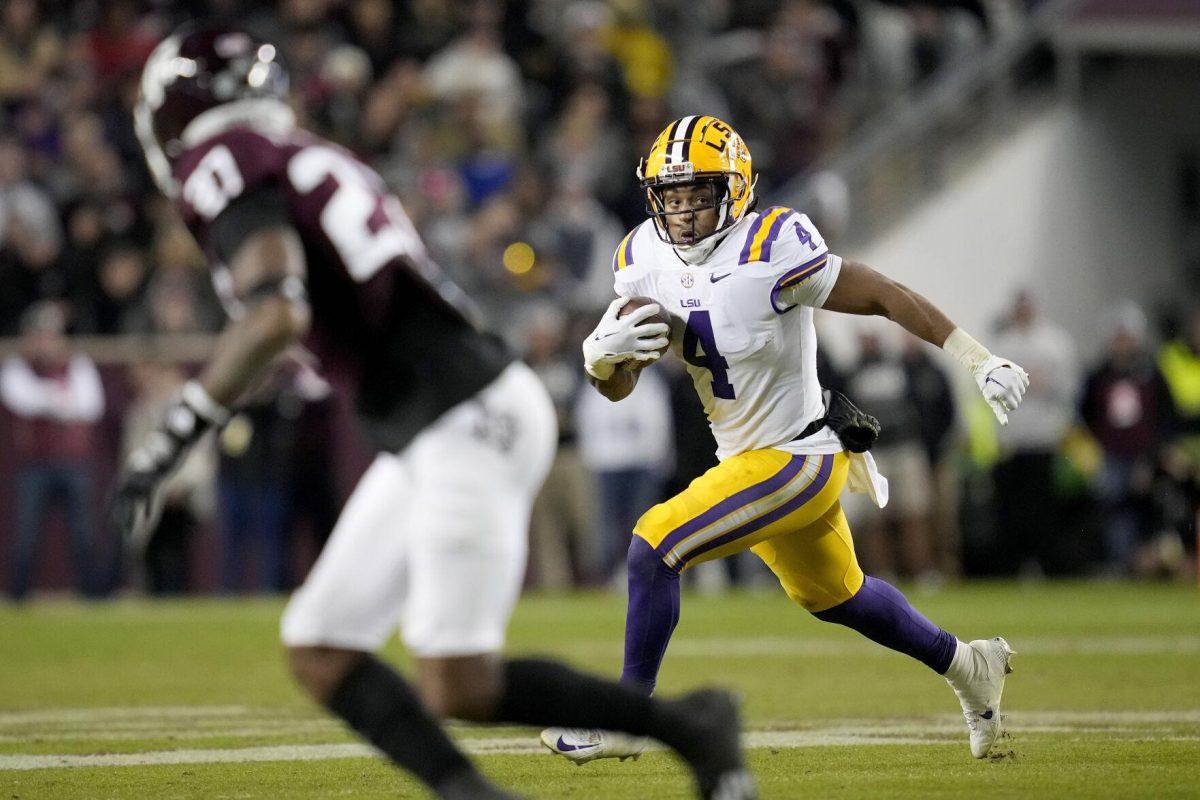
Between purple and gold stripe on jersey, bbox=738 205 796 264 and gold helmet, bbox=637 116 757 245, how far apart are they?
115 millimetres

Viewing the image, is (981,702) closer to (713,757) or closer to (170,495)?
(713,757)

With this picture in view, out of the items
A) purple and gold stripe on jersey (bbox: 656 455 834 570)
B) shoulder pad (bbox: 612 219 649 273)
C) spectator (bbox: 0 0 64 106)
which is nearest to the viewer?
purple and gold stripe on jersey (bbox: 656 455 834 570)

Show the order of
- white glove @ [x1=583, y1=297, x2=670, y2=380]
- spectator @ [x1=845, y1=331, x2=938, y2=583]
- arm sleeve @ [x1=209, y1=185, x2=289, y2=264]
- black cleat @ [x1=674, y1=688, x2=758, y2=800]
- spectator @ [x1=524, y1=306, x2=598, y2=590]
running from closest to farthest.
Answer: arm sleeve @ [x1=209, y1=185, x2=289, y2=264], black cleat @ [x1=674, y1=688, x2=758, y2=800], white glove @ [x1=583, y1=297, x2=670, y2=380], spectator @ [x1=845, y1=331, x2=938, y2=583], spectator @ [x1=524, y1=306, x2=598, y2=590]

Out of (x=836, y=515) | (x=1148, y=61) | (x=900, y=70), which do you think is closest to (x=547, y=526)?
(x=900, y=70)

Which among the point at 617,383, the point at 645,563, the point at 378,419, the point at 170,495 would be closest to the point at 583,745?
the point at 645,563

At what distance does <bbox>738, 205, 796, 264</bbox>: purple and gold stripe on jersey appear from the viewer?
551 cm

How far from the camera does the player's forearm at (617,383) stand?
544cm

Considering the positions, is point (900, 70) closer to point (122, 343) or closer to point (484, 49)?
point (484, 49)

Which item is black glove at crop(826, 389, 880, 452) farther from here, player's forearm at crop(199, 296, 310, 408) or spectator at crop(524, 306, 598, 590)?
spectator at crop(524, 306, 598, 590)

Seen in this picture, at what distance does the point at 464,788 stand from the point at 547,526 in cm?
1062

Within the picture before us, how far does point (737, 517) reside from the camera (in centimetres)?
541

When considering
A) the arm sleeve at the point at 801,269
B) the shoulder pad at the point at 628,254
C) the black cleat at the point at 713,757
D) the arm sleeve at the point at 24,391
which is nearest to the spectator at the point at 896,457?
the arm sleeve at the point at 24,391

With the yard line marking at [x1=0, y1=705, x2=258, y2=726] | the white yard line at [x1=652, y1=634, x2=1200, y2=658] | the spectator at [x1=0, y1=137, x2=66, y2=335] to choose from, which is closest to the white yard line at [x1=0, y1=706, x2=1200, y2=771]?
the yard line marking at [x1=0, y1=705, x2=258, y2=726]

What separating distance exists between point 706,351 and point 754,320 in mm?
174
